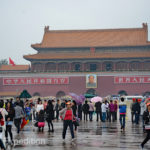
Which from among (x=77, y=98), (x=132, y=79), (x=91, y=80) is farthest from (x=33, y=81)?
(x=77, y=98)

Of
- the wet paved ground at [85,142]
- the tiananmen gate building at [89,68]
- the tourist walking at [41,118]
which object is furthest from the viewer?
the tiananmen gate building at [89,68]

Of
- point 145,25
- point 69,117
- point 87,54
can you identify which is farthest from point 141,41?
point 69,117

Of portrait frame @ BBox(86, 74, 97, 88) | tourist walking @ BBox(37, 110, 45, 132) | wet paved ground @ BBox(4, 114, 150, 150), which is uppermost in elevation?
portrait frame @ BBox(86, 74, 97, 88)

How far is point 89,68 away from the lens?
61125 mm

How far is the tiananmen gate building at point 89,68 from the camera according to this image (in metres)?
58.4

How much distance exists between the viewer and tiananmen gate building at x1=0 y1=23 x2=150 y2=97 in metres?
58.4

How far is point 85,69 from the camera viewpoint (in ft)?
200

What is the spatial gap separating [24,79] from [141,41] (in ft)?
53.3

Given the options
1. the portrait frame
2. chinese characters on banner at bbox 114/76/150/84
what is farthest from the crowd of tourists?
the portrait frame

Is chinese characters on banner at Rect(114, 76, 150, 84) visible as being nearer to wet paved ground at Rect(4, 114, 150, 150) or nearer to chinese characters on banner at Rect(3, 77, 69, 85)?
chinese characters on banner at Rect(3, 77, 69, 85)

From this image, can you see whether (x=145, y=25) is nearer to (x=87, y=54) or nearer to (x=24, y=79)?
(x=87, y=54)

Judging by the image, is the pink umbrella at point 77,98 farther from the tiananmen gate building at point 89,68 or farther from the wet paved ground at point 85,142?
the tiananmen gate building at point 89,68

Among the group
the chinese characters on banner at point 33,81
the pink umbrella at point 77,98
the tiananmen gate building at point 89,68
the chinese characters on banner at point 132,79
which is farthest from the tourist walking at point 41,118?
the chinese characters on banner at point 33,81

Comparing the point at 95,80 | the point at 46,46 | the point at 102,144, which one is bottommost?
the point at 102,144
